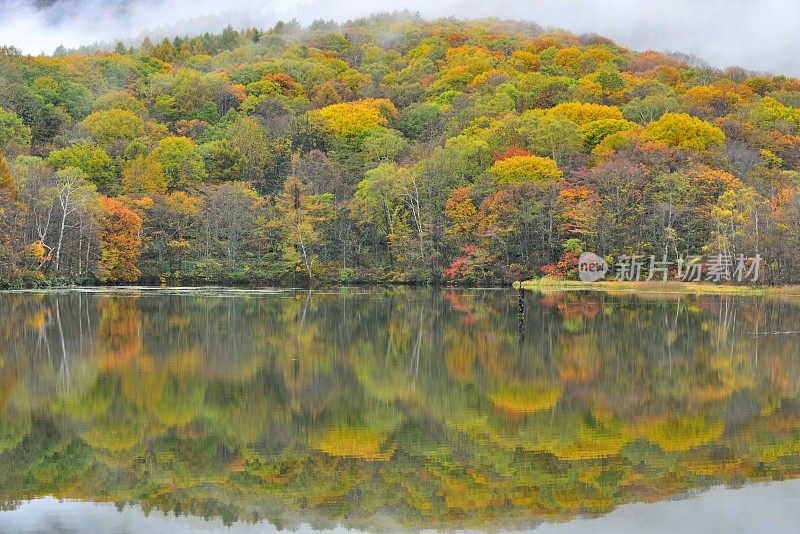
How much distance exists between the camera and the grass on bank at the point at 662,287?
41625 millimetres

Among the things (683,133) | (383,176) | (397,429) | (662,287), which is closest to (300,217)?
(383,176)

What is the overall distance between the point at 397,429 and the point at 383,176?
47267 millimetres

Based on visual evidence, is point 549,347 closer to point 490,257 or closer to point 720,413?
point 720,413

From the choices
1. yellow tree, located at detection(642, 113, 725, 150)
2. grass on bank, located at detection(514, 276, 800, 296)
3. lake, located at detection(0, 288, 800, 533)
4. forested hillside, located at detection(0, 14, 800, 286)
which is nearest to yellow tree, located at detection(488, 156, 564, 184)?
forested hillside, located at detection(0, 14, 800, 286)

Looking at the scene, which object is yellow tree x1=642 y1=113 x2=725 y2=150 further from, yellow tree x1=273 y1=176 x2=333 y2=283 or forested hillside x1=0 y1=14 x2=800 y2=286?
yellow tree x1=273 y1=176 x2=333 y2=283

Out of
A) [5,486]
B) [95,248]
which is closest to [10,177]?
[95,248]

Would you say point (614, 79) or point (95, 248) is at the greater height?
point (614, 79)

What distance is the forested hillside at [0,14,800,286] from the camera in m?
49.7

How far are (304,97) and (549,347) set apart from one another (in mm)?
75279

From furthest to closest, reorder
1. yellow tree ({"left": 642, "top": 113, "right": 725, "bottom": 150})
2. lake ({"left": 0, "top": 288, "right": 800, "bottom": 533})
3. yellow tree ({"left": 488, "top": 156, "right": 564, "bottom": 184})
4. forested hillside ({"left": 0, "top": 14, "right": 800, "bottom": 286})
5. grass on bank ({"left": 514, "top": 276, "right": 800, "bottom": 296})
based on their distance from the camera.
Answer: yellow tree ({"left": 642, "top": 113, "right": 725, "bottom": 150}) < yellow tree ({"left": 488, "top": 156, "right": 564, "bottom": 184}) < forested hillside ({"left": 0, "top": 14, "right": 800, "bottom": 286}) < grass on bank ({"left": 514, "top": 276, "right": 800, "bottom": 296}) < lake ({"left": 0, "top": 288, "right": 800, "bottom": 533})

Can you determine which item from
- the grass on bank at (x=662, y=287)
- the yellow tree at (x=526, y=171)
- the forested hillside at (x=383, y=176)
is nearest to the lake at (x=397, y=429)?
the grass on bank at (x=662, y=287)

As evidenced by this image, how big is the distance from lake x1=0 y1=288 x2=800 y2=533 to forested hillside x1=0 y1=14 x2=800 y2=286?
2604 cm

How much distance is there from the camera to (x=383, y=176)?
58.6m

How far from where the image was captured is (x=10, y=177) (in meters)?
48.1
